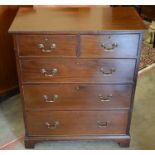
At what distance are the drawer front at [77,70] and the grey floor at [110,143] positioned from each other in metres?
0.54

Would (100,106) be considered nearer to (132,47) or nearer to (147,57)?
(132,47)

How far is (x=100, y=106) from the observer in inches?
61.6

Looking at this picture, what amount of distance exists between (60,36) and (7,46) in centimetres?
87

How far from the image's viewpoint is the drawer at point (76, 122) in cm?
159

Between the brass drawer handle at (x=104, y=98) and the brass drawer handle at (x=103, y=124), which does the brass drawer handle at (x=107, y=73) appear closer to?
the brass drawer handle at (x=104, y=98)

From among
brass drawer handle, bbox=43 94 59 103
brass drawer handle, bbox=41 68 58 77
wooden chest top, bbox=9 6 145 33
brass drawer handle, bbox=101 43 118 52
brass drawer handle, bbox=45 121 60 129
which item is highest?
wooden chest top, bbox=9 6 145 33

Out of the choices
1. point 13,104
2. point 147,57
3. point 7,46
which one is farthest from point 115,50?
point 147,57

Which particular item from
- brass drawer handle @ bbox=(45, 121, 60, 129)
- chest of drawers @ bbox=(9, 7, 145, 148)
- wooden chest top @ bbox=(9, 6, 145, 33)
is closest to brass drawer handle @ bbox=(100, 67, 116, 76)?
chest of drawers @ bbox=(9, 7, 145, 148)

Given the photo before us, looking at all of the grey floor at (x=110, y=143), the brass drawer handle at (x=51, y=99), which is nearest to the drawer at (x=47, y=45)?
the brass drawer handle at (x=51, y=99)

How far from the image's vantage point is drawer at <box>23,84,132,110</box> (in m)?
1.48

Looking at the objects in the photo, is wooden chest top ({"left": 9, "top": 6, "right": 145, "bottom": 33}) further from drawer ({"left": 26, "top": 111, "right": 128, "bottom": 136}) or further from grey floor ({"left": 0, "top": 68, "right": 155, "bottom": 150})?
grey floor ({"left": 0, "top": 68, "right": 155, "bottom": 150})

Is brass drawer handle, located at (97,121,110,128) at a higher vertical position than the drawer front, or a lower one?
lower

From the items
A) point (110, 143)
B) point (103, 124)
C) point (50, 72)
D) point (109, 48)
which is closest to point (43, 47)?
point (50, 72)

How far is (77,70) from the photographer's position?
1.42 meters
